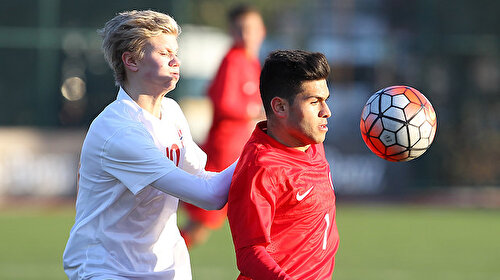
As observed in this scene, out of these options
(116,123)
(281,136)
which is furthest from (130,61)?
(281,136)

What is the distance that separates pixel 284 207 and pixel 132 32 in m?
1.02

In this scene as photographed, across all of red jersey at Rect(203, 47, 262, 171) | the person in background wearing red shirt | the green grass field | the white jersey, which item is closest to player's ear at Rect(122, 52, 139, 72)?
the white jersey

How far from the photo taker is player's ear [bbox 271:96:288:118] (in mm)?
3529

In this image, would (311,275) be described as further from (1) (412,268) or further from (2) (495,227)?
(2) (495,227)

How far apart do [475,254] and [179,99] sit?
669 cm

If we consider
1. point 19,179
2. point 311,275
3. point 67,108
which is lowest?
point 19,179

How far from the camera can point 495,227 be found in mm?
12062

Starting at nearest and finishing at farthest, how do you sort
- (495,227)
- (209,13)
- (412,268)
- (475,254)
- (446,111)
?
(412,268)
(475,254)
(495,227)
(446,111)
(209,13)

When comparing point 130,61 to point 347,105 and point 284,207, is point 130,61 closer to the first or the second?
point 284,207

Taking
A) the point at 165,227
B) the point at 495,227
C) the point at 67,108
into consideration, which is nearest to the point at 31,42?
the point at 67,108

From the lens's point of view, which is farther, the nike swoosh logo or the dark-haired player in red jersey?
the nike swoosh logo

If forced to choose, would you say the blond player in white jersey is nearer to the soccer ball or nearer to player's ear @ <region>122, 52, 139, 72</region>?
player's ear @ <region>122, 52, 139, 72</region>

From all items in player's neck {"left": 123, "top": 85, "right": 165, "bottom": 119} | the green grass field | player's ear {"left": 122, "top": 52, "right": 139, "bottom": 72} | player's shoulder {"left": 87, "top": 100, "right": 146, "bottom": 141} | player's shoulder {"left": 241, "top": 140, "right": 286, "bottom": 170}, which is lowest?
the green grass field

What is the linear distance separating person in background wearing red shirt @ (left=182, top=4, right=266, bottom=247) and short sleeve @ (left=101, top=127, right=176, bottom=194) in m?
3.75
